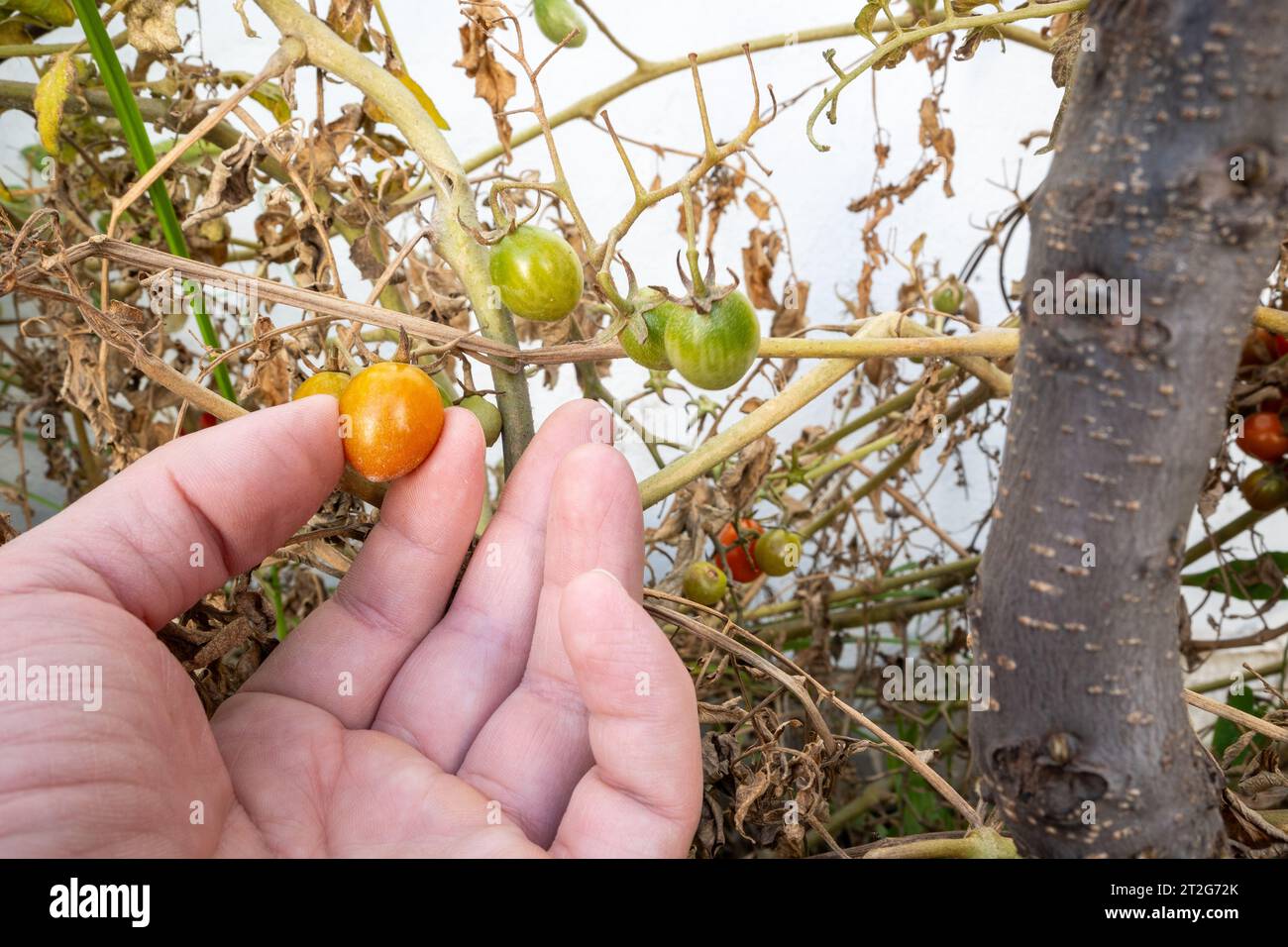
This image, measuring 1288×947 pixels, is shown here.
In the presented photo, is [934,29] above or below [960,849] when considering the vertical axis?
above

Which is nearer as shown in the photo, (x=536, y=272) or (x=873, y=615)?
(x=536, y=272)

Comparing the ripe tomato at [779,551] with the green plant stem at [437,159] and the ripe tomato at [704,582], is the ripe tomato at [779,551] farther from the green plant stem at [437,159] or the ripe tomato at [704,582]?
the green plant stem at [437,159]

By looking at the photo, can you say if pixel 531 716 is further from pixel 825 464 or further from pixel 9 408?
pixel 9 408

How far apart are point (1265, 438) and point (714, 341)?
568 mm

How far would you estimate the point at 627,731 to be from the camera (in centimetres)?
44

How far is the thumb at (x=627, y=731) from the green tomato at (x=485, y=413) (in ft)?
0.50

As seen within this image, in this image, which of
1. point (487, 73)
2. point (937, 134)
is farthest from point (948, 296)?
point (487, 73)

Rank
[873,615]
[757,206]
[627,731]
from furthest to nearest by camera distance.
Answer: [873,615] < [757,206] < [627,731]

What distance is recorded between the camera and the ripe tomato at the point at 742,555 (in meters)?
0.85

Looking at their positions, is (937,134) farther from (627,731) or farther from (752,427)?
(627,731)

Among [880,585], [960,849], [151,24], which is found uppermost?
[151,24]

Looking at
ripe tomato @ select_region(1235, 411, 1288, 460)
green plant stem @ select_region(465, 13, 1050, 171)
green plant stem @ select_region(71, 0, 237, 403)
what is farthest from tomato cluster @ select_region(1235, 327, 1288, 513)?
green plant stem @ select_region(71, 0, 237, 403)

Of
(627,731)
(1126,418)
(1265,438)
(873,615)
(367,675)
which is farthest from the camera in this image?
(873,615)
